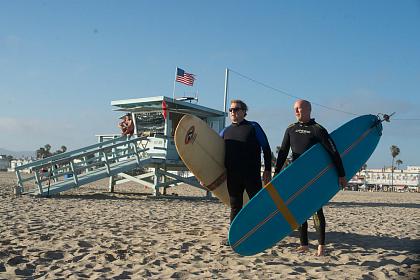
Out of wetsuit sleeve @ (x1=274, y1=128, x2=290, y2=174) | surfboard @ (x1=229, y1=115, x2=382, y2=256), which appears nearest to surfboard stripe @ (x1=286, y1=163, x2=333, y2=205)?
surfboard @ (x1=229, y1=115, x2=382, y2=256)

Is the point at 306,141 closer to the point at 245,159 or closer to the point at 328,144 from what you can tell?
the point at 328,144

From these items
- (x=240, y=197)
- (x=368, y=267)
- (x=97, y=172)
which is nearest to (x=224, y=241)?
(x=240, y=197)

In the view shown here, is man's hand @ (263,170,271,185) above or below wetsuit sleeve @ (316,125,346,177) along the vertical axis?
below

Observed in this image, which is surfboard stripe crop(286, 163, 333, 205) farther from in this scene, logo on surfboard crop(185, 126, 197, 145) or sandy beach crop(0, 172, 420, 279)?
logo on surfboard crop(185, 126, 197, 145)

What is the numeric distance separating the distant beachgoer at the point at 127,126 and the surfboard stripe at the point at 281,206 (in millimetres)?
11038

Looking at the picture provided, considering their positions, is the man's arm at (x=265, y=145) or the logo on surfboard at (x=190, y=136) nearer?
the man's arm at (x=265, y=145)

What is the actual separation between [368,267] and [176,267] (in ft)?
6.31

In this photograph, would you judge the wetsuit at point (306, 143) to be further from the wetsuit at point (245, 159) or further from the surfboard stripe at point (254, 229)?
the surfboard stripe at point (254, 229)

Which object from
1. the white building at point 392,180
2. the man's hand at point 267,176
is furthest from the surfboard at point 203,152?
the white building at point 392,180

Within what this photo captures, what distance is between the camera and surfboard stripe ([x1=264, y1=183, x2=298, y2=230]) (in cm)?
452

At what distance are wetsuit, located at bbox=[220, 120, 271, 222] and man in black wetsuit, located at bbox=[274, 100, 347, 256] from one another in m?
0.24

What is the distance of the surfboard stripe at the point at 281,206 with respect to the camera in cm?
452

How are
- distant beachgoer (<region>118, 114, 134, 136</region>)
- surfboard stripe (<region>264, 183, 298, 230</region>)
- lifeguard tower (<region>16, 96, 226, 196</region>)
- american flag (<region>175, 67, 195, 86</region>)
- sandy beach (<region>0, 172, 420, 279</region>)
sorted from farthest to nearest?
american flag (<region>175, 67, 195, 86</region>) < distant beachgoer (<region>118, 114, 134, 136</region>) < lifeguard tower (<region>16, 96, 226, 196</region>) < surfboard stripe (<region>264, 183, 298, 230</region>) < sandy beach (<region>0, 172, 420, 279</region>)

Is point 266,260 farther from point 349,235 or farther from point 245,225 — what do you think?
point 349,235
